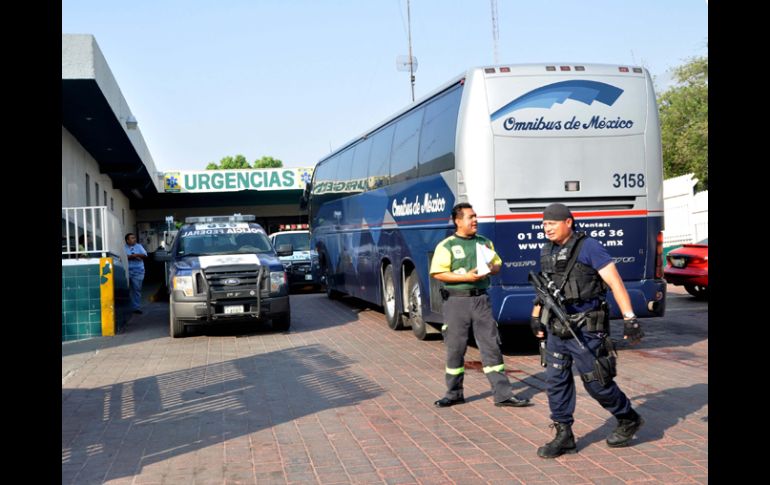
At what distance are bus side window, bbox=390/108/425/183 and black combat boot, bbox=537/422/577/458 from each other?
6753mm

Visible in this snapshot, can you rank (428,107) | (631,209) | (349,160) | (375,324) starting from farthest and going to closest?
(349,160), (375,324), (428,107), (631,209)

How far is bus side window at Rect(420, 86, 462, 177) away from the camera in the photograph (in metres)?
10.9

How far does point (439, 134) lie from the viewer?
11.4m

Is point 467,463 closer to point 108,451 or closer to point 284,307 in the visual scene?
point 108,451

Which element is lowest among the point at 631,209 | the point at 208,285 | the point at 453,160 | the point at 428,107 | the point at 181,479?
the point at 181,479

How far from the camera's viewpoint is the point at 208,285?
13430 mm

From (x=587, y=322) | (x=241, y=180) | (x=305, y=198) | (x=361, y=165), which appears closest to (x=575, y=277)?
(x=587, y=322)

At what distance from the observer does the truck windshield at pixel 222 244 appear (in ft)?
48.8

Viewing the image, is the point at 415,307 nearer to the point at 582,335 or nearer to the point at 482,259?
the point at 482,259

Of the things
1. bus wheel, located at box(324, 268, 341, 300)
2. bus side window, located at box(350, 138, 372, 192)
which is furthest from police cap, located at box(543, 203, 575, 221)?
bus wheel, located at box(324, 268, 341, 300)

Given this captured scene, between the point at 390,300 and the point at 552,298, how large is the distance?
Answer: 321 inches
